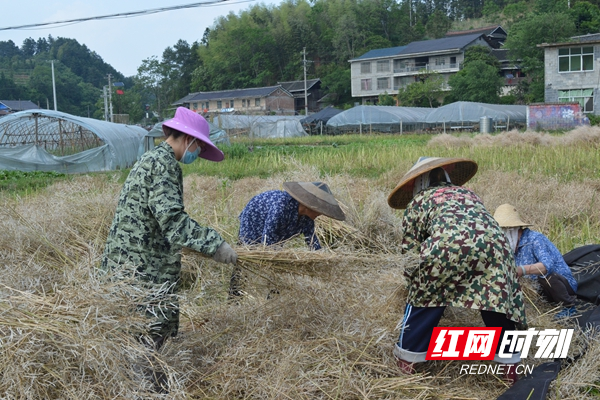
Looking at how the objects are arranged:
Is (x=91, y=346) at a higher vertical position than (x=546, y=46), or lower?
lower

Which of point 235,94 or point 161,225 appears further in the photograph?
point 235,94

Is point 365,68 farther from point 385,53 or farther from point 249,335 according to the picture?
point 249,335

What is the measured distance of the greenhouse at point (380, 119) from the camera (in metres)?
30.3

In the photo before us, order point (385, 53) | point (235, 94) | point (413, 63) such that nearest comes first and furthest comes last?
point (413, 63) → point (385, 53) → point (235, 94)

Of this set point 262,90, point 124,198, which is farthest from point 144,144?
point 262,90

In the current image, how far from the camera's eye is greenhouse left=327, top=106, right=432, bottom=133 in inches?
1195

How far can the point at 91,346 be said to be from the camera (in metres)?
2.15

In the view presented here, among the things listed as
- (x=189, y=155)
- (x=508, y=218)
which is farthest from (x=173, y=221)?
(x=508, y=218)

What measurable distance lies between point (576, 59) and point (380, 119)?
9.97m

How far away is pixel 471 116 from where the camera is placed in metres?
28.2

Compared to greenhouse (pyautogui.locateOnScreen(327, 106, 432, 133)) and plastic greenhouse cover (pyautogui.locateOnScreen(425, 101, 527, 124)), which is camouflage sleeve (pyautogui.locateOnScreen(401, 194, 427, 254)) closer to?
plastic greenhouse cover (pyautogui.locateOnScreen(425, 101, 527, 124))

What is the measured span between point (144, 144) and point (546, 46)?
802 inches

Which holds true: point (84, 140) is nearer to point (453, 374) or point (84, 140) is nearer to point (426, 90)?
point (453, 374)

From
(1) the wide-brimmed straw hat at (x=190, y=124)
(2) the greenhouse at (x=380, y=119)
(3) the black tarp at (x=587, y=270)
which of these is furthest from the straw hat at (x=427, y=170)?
(2) the greenhouse at (x=380, y=119)
